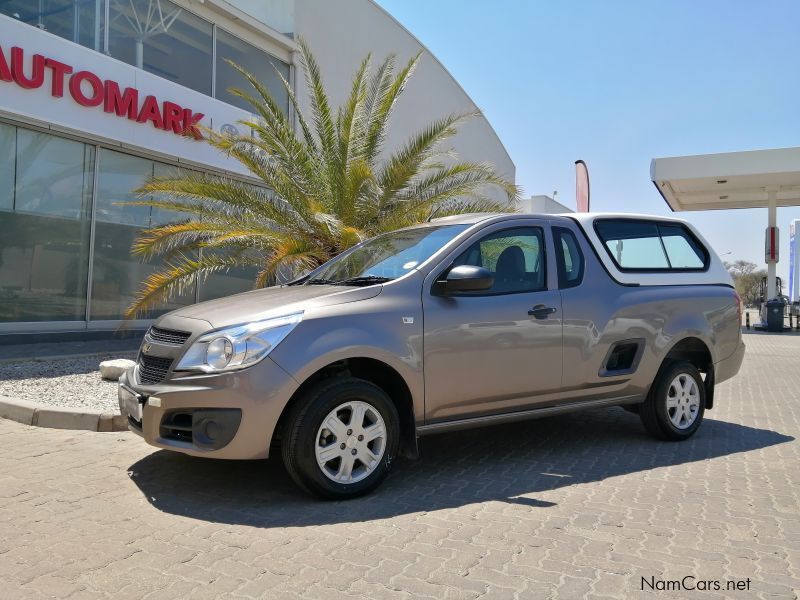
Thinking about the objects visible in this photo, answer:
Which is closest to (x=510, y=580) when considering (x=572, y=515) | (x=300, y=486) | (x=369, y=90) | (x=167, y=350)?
(x=572, y=515)

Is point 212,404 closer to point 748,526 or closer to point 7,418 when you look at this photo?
point 748,526

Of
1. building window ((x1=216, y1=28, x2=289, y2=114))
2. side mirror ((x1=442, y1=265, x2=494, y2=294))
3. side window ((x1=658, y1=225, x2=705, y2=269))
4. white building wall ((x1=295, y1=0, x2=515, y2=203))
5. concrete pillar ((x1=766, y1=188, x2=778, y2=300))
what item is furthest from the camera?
concrete pillar ((x1=766, y1=188, x2=778, y2=300))

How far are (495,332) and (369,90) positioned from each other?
24.5 ft

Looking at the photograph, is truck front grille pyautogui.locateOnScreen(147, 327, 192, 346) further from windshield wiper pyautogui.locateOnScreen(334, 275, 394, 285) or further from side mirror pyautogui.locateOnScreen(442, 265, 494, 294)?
side mirror pyautogui.locateOnScreen(442, 265, 494, 294)

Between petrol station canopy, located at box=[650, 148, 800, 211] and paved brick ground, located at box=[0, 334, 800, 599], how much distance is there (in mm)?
19742

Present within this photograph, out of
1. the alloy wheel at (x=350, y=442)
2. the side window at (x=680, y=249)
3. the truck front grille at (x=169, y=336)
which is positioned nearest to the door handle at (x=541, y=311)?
the alloy wheel at (x=350, y=442)

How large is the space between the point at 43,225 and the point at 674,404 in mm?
10019

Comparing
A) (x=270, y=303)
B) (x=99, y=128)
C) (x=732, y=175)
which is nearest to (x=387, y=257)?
(x=270, y=303)

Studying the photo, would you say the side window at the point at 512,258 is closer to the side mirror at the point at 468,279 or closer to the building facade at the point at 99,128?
the side mirror at the point at 468,279

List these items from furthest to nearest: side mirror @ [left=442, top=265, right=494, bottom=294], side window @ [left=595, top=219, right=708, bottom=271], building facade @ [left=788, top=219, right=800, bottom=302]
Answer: building facade @ [left=788, top=219, right=800, bottom=302] → side window @ [left=595, top=219, right=708, bottom=271] → side mirror @ [left=442, top=265, right=494, bottom=294]

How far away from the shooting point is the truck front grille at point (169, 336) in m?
4.02

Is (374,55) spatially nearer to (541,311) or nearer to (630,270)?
(630,270)

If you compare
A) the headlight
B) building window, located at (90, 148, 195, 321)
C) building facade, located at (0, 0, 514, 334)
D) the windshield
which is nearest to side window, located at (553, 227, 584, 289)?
the windshield

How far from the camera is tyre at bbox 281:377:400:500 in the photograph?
12.5 feet
